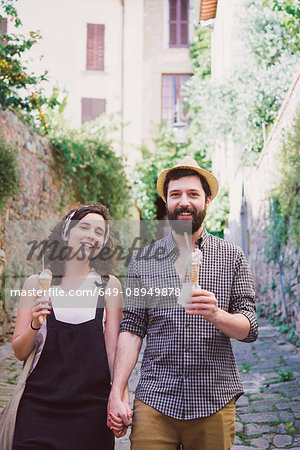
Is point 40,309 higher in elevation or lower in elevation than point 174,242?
lower

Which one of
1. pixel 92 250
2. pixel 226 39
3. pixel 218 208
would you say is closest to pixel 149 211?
pixel 218 208

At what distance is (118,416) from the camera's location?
2139 mm

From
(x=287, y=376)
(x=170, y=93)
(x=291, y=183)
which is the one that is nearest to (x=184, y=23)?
(x=170, y=93)

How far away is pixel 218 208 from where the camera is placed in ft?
47.7

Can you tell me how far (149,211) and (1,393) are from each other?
12548mm

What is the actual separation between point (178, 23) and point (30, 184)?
13251mm

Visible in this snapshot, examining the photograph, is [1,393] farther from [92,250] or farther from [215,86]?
[215,86]

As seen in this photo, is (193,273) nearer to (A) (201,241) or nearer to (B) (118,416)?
(A) (201,241)

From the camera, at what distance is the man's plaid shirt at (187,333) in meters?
2.15

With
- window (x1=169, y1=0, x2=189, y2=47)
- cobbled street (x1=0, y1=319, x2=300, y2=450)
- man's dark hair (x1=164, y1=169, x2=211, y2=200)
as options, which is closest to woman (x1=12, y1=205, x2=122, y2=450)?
man's dark hair (x1=164, y1=169, x2=211, y2=200)

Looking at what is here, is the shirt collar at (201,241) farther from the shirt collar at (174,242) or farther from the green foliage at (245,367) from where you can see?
the green foliage at (245,367)

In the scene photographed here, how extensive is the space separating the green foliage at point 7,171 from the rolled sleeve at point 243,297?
4240 mm

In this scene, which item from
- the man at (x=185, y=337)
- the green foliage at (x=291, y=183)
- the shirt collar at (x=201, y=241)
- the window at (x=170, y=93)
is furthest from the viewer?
the window at (x=170, y=93)

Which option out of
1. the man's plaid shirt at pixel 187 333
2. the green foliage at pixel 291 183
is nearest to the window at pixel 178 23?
the green foliage at pixel 291 183
